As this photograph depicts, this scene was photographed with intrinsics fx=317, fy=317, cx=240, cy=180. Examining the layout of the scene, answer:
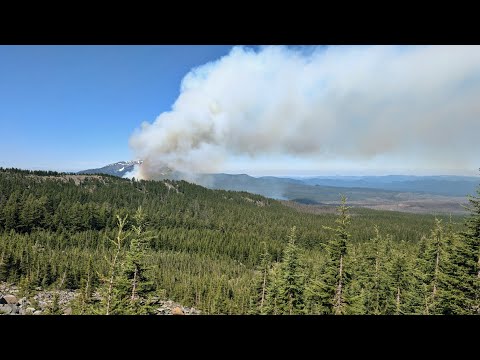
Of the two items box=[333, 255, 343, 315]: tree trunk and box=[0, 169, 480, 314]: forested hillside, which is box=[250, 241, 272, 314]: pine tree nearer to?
box=[0, 169, 480, 314]: forested hillside

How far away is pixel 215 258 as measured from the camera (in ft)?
276

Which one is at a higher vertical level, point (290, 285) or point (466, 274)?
point (466, 274)

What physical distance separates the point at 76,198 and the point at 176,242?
205 ft

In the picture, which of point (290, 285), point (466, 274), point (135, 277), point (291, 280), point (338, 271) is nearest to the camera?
point (135, 277)

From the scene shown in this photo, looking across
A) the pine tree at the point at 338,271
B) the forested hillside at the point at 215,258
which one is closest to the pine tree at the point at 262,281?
the forested hillside at the point at 215,258

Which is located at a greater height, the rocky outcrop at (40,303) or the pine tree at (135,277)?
the pine tree at (135,277)


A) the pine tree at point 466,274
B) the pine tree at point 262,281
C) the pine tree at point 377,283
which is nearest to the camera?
the pine tree at point 466,274

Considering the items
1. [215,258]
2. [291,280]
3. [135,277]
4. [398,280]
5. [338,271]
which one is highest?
[338,271]

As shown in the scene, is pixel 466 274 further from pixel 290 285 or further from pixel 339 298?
pixel 290 285

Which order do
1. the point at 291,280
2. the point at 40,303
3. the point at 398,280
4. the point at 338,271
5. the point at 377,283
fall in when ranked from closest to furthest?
the point at 338,271
the point at 291,280
the point at 377,283
the point at 398,280
the point at 40,303

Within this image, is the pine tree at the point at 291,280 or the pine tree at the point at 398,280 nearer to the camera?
the pine tree at the point at 291,280

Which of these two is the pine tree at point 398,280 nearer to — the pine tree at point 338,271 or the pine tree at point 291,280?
the pine tree at point 291,280

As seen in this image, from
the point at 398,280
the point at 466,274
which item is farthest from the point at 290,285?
the point at 398,280

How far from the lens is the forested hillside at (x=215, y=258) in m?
17.8
